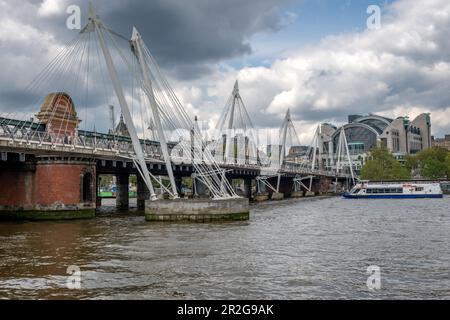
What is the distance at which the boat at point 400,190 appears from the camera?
114 metres

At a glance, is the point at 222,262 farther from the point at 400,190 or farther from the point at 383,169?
the point at 383,169

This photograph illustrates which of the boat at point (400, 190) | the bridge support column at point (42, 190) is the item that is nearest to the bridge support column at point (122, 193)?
the bridge support column at point (42, 190)

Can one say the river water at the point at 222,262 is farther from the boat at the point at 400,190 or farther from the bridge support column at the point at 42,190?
the boat at the point at 400,190

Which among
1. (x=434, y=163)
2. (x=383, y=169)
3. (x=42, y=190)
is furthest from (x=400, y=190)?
(x=42, y=190)

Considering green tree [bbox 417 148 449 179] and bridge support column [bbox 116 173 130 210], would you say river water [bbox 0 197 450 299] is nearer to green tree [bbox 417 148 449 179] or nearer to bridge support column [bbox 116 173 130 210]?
bridge support column [bbox 116 173 130 210]

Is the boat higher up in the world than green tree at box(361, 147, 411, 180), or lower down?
lower down

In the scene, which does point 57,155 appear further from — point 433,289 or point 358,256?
point 433,289

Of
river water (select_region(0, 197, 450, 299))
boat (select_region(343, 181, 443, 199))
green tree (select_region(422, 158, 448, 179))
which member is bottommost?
river water (select_region(0, 197, 450, 299))

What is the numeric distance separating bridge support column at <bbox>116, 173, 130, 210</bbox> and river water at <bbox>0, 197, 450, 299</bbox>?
140 feet

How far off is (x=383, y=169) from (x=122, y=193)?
109156 millimetres

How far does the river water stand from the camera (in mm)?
19141

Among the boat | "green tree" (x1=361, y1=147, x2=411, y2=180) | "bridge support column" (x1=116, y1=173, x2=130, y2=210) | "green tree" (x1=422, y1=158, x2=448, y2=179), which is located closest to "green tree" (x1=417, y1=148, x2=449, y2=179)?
"green tree" (x1=422, y1=158, x2=448, y2=179)

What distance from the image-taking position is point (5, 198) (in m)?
53.2
